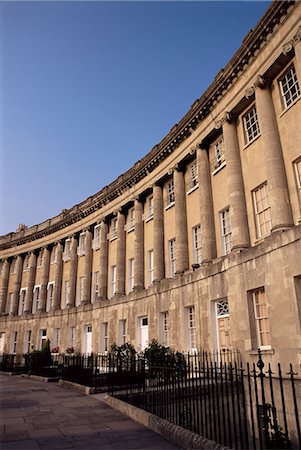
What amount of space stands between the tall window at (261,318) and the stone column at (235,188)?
2.03 m

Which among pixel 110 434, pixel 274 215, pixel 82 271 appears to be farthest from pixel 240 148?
pixel 82 271

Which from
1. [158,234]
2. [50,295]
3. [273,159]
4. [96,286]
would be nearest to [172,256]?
[158,234]

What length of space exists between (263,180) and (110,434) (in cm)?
1049

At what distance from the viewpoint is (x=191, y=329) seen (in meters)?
17.5

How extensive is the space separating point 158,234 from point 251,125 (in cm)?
852

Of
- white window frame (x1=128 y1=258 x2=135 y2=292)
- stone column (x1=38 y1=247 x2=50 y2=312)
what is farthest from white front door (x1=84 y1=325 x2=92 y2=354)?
stone column (x1=38 y1=247 x2=50 y2=312)

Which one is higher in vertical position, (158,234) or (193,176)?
(193,176)

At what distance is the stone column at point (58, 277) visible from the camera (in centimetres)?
3284

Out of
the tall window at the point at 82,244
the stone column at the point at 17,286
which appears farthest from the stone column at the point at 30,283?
the tall window at the point at 82,244

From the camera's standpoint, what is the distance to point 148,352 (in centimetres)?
1662

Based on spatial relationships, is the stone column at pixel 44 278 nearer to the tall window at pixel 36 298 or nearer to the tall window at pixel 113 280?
the tall window at pixel 36 298

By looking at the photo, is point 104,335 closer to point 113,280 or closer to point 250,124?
point 113,280

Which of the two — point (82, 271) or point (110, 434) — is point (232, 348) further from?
point (82, 271)

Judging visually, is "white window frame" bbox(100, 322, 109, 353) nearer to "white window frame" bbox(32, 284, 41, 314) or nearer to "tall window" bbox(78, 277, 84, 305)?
"tall window" bbox(78, 277, 84, 305)
